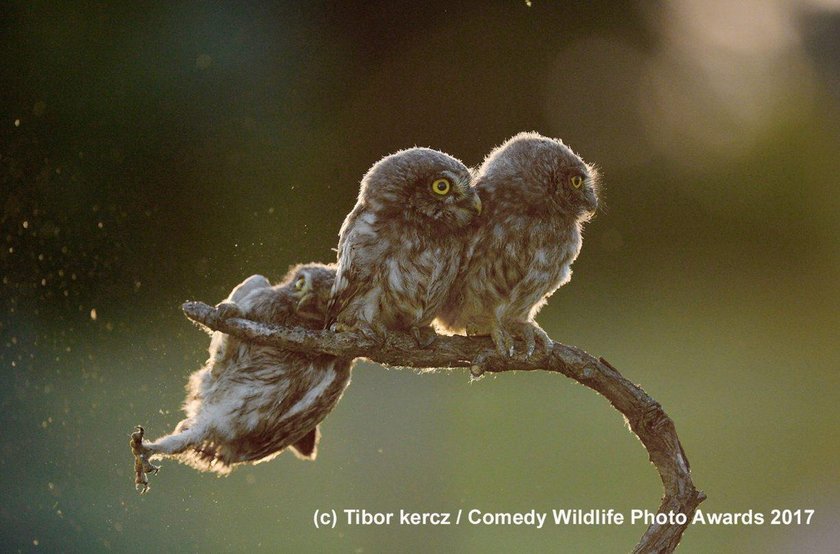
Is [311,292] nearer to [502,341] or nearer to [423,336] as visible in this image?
[423,336]

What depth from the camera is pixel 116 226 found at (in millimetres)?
4887

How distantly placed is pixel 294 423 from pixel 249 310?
298 mm

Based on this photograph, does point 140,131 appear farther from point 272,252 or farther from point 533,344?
point 533,344

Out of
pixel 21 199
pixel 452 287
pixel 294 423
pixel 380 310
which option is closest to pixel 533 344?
pixel 452 287

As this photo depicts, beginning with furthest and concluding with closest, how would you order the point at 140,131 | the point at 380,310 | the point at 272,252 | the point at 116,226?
the point at 140,131 < the point at 116,226 < the point at 272,252 < the point at 380,310

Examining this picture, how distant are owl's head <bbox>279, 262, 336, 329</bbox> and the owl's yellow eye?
376 millimetres

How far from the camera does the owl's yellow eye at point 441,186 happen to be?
77.7 inches

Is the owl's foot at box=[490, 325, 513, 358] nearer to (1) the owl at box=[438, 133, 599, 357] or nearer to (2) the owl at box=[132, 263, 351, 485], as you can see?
(1) the owl at box=[438, 133, 599, 357]

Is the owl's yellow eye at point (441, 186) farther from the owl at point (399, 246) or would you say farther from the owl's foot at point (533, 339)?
the owl's foot at point (533, 339)

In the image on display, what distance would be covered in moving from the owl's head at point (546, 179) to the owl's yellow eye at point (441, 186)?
22 centimetres

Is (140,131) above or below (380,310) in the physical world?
above

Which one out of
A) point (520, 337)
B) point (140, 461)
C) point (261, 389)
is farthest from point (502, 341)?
point (140, 461)

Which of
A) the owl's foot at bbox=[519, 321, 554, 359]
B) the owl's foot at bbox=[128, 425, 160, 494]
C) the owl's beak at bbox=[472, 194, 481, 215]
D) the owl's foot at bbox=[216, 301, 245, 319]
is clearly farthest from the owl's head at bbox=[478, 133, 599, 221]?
the owl's foot at bbox=[128, 425, 160, 494]

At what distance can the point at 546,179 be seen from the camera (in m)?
2.19
